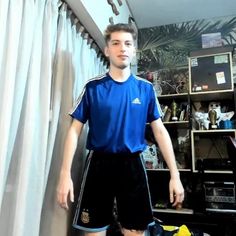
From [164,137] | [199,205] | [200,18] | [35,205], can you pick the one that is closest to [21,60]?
[35,205]

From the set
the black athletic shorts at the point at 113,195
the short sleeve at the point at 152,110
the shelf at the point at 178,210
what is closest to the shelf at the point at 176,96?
the shelf at the point at 178,210

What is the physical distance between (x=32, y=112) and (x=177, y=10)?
7.12ft

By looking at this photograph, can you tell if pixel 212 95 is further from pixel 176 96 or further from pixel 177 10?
pixel 177 10

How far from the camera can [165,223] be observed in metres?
2.29

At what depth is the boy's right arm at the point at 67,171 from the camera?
1.12 metres

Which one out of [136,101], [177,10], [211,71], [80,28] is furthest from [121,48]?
[177,10]

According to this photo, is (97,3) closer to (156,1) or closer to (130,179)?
(156,1)

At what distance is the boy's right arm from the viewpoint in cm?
112

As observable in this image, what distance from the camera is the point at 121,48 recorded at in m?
1.30

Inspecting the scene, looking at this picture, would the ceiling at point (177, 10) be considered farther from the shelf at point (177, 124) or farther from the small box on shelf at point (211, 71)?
the shelf at point (177, 124)

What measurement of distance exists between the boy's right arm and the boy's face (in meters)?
0.37

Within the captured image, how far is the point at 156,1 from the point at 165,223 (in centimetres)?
215

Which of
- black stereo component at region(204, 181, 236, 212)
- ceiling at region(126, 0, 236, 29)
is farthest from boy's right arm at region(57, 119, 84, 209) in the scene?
ceiling at region(126, 0, 236, 29)

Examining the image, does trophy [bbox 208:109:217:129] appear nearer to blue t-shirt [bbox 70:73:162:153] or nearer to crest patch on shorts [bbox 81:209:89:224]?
blue t-shirt [bbox 70:73:162:153]
